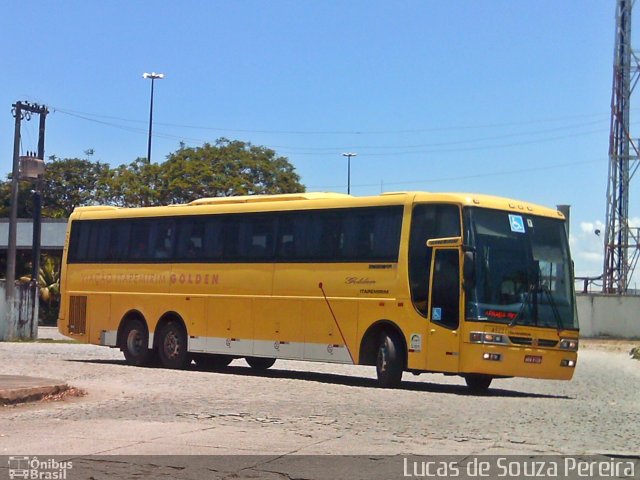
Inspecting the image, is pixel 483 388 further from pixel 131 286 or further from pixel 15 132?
pixel 15 132

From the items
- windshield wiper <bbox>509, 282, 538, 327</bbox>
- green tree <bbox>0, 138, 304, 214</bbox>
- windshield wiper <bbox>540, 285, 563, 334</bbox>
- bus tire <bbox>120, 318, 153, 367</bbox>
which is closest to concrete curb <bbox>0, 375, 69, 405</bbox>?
bus tire <bbox>120, 318, 153, 367</bbox>

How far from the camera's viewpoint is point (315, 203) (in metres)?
19.9

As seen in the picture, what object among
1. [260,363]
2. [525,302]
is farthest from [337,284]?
[260,363]

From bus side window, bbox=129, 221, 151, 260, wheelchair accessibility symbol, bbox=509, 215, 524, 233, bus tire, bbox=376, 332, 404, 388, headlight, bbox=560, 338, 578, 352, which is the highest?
wheelchair accessibility symbol, bbox=509, 215, 524, 233

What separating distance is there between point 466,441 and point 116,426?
4.31 meters

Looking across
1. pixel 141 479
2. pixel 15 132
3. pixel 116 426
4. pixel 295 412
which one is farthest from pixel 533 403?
pixel 15 132

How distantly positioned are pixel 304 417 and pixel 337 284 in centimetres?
633

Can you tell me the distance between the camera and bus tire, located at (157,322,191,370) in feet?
72.1

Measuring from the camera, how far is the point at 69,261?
24578mm

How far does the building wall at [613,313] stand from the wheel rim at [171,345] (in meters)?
32.2

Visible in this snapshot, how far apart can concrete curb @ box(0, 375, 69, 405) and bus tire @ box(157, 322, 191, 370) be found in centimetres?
641

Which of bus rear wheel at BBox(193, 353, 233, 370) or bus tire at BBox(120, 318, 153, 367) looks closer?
bus tire at BBox(120, 318, 153, 367)

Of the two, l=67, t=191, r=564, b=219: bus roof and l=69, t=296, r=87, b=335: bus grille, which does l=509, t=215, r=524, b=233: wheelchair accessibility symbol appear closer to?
l=67, t=191, r=564, b=219: bus roof

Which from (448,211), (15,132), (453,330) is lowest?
(453,330)
